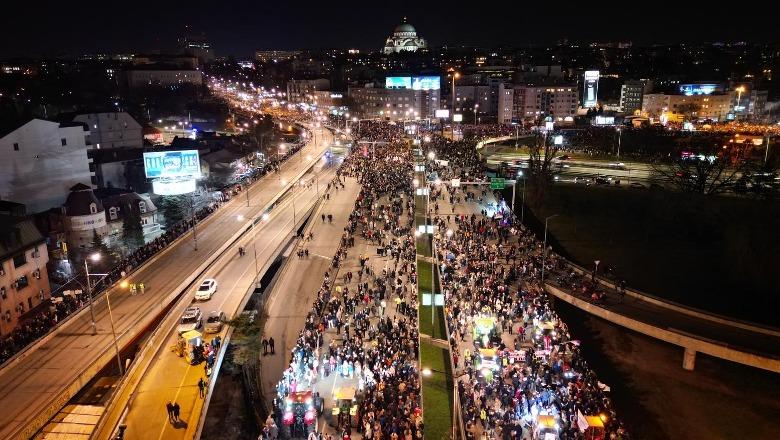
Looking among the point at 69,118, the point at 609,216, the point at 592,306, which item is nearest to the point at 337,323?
the point at 592,306

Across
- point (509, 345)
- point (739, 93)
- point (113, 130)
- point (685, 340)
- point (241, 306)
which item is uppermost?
point (739, 93)

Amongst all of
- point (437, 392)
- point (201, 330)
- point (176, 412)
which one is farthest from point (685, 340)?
point (201, 330)

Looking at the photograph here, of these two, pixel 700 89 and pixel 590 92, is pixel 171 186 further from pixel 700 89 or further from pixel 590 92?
pixel 700 89

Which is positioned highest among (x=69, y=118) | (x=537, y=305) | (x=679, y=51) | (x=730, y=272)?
(x=679, y=51)

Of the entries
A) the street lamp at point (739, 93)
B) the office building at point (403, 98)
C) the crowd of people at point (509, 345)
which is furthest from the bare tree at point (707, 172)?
the office building at point (403, 98)

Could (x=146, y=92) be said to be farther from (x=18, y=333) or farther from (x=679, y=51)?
(x=679, y=51)

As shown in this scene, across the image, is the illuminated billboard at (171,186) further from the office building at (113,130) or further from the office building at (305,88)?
the office building at (305,88)

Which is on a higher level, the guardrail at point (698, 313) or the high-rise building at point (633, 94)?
the high-rise building at point (633, 94)
